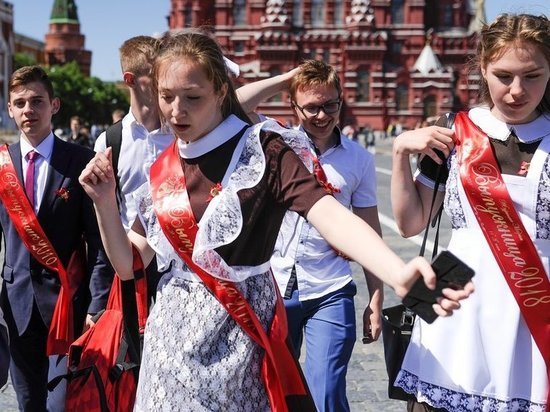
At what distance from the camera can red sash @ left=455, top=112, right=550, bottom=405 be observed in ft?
7.89

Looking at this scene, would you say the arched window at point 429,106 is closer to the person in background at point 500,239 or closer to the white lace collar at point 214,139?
the person in background at point 500,239

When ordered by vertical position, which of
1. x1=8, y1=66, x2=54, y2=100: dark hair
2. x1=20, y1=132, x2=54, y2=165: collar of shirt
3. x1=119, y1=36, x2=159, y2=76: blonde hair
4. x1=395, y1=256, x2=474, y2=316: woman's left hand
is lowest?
x1=395, y1=256, x2=474, y2=316: woman's left hand

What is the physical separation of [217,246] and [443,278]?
2.37 ft

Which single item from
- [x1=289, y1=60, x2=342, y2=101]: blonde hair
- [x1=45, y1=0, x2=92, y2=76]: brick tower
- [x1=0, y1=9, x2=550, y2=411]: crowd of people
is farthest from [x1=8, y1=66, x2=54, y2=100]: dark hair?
[x1=45, y1=0, x2=92, y2=76]: brick tower

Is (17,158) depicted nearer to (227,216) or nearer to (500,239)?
(227,216)

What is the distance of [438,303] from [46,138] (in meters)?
2.44

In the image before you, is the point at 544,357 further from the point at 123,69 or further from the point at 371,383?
the point at 371,383

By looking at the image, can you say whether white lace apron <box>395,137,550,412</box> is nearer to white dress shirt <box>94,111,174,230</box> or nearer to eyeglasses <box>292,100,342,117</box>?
eyeglasses <box>292,100,342,117</box>

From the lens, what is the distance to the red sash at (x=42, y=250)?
3705mm

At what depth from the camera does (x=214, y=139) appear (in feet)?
8.14

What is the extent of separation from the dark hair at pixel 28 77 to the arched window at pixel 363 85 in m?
59.0

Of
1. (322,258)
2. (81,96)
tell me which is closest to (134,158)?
(322,258)

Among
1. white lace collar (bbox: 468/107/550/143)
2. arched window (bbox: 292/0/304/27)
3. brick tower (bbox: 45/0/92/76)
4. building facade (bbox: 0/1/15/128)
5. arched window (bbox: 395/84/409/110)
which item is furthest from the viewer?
brick tower (bbox: 45/0/92/76)

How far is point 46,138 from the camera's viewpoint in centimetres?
388
